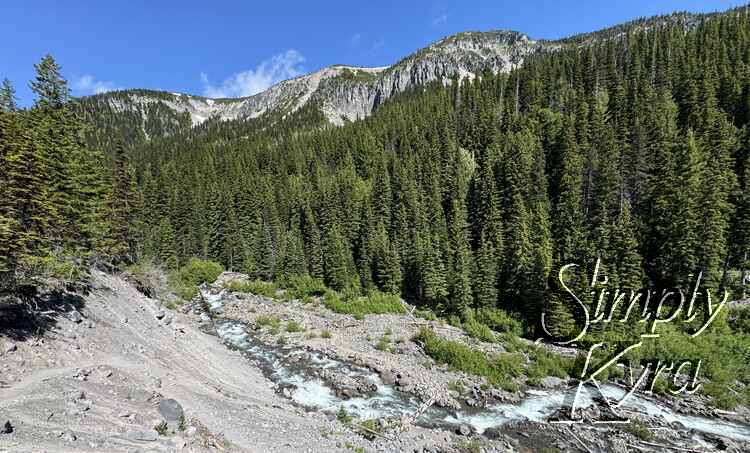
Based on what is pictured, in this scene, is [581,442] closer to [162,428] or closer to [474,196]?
[162,428]

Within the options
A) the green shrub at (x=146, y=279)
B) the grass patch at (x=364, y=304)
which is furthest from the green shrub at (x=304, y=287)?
the green shrub at (x=146, y=279)

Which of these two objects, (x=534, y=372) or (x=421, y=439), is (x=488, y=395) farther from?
(x=421, y=439)

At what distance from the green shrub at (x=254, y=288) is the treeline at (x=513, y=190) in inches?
144

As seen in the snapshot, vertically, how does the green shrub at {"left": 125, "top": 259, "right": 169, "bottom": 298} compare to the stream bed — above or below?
above

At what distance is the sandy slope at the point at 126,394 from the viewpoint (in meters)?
10.5

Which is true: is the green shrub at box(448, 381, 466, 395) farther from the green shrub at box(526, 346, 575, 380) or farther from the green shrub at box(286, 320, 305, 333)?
the green shrub at box(286, 320, 305, 333)

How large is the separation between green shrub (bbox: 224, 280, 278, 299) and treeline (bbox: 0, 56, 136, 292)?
80.7ft

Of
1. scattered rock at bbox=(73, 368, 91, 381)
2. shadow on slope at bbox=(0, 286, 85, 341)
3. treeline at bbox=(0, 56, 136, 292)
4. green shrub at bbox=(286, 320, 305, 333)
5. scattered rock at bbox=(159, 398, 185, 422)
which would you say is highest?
treeline at bbox=(0, 56, 136, 292)

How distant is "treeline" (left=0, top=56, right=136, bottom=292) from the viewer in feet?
49.2

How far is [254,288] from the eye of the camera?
52.1 metres

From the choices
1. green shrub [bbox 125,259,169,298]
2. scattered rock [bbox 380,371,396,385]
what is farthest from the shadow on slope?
scattered rock [bbox 380,371,396,385]

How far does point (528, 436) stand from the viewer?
62.1 ft

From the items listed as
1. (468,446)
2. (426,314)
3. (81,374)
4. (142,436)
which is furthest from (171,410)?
(426,314)

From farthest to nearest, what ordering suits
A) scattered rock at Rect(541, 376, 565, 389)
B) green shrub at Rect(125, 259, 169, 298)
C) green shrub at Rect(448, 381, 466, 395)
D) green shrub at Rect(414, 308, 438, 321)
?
green shrub at Rect(414, 308, 438, 321) < green shrub at Rect(125, 259, 169, 298) < scattered rock at Rect(541, 376, 565, 389) < green shrub at Rect(448, 381, 466, 395)
